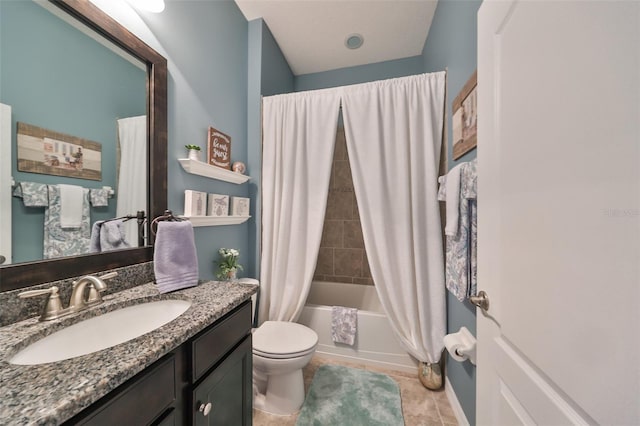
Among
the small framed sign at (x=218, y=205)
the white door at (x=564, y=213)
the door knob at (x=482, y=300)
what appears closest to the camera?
the white door at (x=564, y=213)

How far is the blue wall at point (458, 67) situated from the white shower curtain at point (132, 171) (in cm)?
166

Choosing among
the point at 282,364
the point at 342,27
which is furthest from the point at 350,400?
the point at 342,27

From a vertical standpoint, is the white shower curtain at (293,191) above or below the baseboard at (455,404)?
above

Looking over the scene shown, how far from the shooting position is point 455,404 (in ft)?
4.57

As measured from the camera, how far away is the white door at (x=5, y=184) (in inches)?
27.2

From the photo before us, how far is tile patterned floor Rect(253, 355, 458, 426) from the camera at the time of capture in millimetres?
1336

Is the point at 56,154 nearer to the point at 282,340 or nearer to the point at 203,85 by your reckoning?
the point at 203,85

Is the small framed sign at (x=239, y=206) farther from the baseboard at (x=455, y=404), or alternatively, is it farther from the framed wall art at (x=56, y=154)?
the baseboard at (x=455, y=404)

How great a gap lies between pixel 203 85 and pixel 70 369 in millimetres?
1588

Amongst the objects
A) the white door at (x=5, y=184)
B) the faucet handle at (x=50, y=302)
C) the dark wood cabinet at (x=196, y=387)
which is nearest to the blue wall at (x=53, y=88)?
A: the white door at (x=5, y=184)

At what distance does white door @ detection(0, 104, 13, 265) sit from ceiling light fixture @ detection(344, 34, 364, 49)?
233 centimetres

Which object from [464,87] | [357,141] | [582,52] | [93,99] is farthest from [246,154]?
[582,52]

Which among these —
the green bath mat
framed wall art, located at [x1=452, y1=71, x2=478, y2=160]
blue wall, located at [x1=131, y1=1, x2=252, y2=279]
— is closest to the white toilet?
the green bath mat

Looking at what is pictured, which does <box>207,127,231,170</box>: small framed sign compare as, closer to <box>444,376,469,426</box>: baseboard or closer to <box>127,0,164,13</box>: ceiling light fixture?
<box>127,0,164,13</box>: ceiling light fixture
